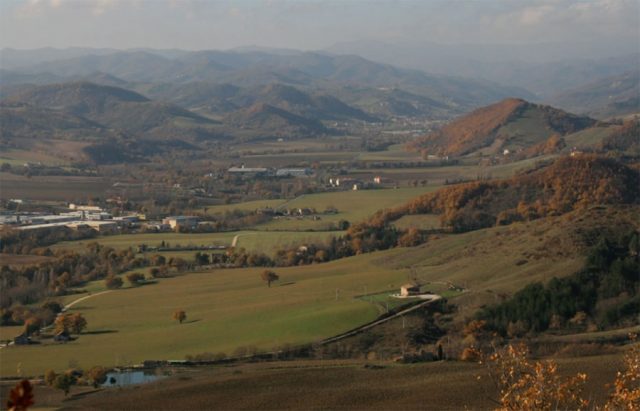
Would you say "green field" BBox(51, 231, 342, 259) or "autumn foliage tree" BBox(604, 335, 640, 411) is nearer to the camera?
"autumn foliage tree" BBox(604, 335, 640, 411)

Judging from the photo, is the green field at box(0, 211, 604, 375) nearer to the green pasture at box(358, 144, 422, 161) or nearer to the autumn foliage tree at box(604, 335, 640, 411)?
the autumn foliage tree at box(604, 335, 640, 411)

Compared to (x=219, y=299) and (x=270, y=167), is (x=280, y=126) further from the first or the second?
(x=219, y=299)

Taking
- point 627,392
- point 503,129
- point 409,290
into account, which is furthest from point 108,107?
point 627,392

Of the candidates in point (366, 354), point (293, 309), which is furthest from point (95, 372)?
point (293, 309)

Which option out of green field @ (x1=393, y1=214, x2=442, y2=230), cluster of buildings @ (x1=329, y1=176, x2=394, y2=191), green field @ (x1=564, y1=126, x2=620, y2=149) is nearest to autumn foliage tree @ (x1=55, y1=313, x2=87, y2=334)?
green field @ (x1=393, y1=214, x2=442, y2=230)

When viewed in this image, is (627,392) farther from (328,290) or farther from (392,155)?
(392,155)

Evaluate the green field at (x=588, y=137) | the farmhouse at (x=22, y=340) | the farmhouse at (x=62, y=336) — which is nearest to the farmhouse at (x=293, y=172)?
the green field at (x=588, y=137)
